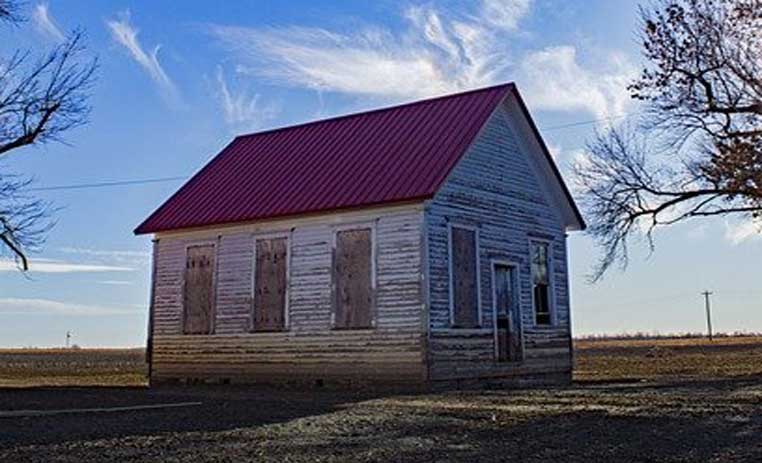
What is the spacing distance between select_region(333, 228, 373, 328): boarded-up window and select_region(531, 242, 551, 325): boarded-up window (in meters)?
5.31

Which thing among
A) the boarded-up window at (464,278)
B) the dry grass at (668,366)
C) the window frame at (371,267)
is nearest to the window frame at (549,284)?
the boarded-up window at (464,278)

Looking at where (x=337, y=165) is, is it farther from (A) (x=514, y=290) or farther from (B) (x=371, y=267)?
(A) (x=514, y=290)

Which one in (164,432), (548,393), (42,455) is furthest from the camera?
(548,393)

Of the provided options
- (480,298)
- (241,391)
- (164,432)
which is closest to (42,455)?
(164,432)

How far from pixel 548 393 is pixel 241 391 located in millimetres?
7339

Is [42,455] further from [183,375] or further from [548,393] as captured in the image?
[183,375]

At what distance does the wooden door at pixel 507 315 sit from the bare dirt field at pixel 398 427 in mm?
3126

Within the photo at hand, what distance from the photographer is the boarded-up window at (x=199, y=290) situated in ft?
73.8

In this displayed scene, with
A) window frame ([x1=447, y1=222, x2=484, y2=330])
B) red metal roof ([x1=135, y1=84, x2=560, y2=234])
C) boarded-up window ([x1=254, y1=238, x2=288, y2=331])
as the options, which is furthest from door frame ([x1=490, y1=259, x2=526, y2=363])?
boarded-up window ([x1=254, y1=238, x2=288, y2=331])

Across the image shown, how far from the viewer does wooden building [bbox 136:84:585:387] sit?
19.0 meters

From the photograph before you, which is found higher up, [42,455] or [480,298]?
[480,298]

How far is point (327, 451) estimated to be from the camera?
9133 mm

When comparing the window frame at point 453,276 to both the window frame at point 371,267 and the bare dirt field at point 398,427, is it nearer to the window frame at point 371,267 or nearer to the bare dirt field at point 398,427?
the window frame at point 371,267

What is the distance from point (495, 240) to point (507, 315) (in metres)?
1.93
